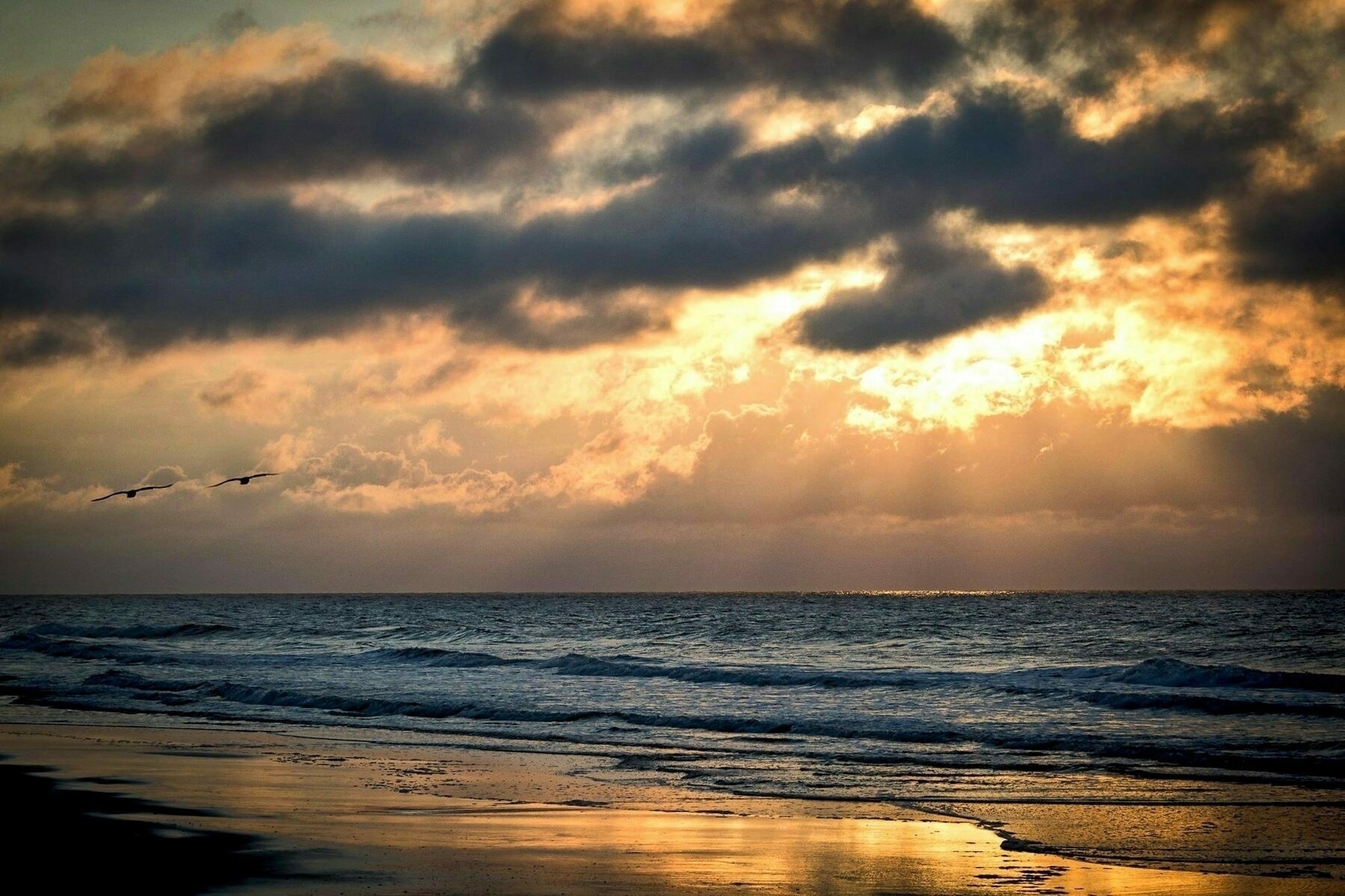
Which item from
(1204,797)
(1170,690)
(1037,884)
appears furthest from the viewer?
(1170,690)

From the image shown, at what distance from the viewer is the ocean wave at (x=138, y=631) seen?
83.9 m

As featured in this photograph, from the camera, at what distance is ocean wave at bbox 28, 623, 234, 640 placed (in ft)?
275

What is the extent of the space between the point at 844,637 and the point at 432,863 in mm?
59979

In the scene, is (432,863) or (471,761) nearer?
(432,863)

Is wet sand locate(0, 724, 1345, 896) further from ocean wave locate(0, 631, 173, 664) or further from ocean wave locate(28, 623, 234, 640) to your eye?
ocean wave locate(28, 623, 234, 640)

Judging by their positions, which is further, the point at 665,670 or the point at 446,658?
the point at 446,658

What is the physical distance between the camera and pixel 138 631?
86.7m

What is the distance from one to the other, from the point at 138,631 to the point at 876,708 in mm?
72064

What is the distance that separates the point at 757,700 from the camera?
33281mm

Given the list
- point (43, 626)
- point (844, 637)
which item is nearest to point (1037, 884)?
point (844, 637)

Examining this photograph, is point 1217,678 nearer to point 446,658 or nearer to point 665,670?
point 665,670

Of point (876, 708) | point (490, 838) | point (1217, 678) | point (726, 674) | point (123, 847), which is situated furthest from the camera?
point (726, 674)

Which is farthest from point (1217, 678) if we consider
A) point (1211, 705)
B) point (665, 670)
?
point (665, 670)

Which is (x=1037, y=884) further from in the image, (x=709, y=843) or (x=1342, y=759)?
(x=1342, y=759)
